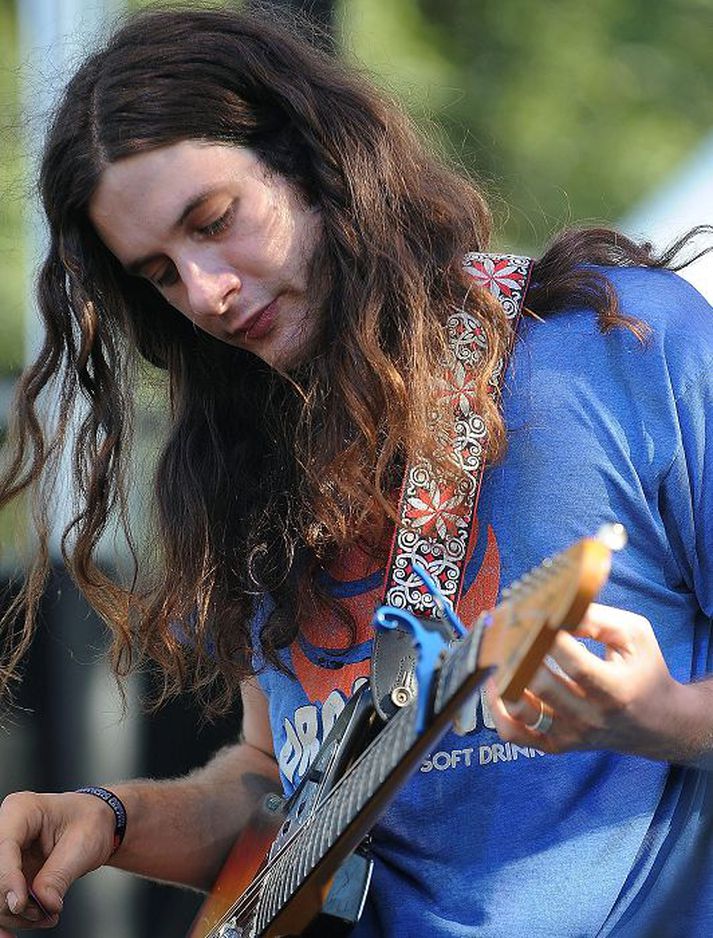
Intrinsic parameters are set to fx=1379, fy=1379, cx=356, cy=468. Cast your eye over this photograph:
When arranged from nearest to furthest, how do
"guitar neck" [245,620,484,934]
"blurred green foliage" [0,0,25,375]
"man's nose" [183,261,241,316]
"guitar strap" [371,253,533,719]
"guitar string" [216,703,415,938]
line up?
"guitar neck" [245,620,484,934] < "guitar string" [216,703,415,938] < "guitar strap" [371,253,533,719] < "man's nose" [183,261,241,316] < "blurred green foliage" [0,0,25,375]

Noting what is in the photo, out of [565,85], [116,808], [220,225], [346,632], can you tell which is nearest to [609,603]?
[346,632]

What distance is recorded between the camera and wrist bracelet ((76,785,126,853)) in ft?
6.27

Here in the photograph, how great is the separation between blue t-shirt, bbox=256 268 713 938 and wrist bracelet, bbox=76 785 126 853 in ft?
1.47

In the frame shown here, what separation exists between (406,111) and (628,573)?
0.77m

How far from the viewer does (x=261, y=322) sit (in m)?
1.75

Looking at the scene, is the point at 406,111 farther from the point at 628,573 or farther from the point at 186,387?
the point at 628,573

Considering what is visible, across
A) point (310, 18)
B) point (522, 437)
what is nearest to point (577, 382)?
point (522, 437)

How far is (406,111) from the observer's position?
1946 mm

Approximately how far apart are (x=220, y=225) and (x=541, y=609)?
0.87m

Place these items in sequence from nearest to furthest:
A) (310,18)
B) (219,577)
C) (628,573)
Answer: (628,573) → (219,577) → (310,18)

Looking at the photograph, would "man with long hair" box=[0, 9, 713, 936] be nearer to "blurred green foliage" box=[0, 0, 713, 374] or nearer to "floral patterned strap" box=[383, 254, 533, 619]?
"floral patterned strap" box=[383, 254, 533, 619]

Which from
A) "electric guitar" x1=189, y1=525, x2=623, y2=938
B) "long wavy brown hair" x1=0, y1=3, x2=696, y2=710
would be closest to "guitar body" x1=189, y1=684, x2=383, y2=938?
"electric guitar" x1=189, y1=525, x2=623, y2=938

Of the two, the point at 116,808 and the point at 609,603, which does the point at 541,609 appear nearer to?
the point at 609,603

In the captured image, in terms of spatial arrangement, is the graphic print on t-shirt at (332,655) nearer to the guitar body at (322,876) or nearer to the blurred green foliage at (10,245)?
the guitar body at (322,876)
